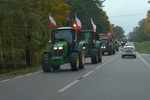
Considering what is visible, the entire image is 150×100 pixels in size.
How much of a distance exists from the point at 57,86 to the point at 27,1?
46.3ft

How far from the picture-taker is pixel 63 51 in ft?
77.5

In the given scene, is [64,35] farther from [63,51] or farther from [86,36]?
[86,36]

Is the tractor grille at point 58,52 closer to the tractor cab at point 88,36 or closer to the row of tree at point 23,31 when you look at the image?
the row of tree at point 23,31

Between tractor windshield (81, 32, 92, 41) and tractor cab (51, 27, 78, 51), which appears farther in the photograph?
tractor windshield (81, 32, 92, 41)

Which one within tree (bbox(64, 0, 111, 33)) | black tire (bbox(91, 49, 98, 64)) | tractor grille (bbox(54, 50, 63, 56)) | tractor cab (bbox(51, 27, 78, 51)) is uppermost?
tree (bbox(64, 0, 111, 33))

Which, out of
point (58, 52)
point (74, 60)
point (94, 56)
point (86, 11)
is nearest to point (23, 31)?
point (58, 52)

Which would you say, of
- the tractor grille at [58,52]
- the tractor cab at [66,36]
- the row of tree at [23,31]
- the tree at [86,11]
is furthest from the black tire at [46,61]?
the tree at [86,11]

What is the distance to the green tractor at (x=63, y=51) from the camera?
2321cm

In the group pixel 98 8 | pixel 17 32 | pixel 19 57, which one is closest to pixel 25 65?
pixel 19 57

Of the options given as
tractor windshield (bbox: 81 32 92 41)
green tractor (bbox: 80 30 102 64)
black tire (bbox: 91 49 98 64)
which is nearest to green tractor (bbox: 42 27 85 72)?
black tire (bbox: 91 49 98 64)

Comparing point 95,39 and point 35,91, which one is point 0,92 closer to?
point 35,91

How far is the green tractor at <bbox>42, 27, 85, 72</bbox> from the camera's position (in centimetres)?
2321

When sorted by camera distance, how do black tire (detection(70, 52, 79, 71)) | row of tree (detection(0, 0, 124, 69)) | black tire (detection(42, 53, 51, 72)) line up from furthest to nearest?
row of tree (detection(0, 0, 124, 69))
black tire (detection(70, 52, 79, 71))
black tire (detection(42, 53, 51, 72))

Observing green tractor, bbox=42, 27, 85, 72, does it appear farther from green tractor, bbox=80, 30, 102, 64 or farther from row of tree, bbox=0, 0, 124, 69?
green tractor, bbox=80, 30, 102, 64
